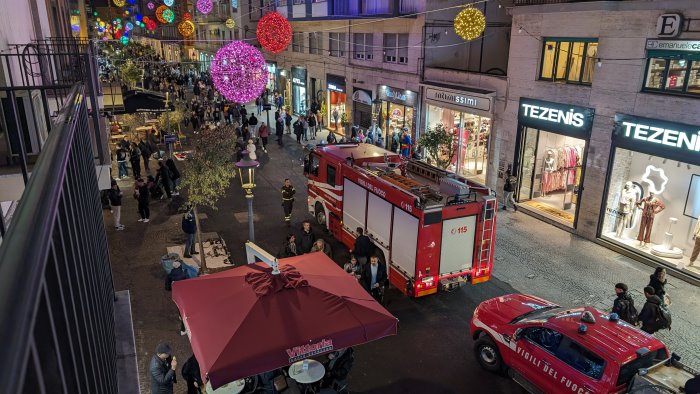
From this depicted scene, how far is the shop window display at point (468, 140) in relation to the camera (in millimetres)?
23297

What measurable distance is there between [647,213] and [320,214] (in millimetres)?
10390

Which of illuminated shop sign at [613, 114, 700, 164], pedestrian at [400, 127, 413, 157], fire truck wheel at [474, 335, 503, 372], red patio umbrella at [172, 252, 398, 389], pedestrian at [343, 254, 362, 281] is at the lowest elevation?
fire truck wheel at [474, 335, 503, 372]

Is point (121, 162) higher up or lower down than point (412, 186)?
lower down

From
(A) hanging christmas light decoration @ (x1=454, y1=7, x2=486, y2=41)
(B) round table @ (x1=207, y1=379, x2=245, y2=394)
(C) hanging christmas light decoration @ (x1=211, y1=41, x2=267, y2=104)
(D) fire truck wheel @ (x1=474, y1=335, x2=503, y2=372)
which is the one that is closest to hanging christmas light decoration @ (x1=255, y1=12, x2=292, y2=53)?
(C) hanging christmas light decoration @ (x1=211, y1=41, x2=267, y2=104)

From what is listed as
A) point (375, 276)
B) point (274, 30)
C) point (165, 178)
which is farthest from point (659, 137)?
point (165, 178)

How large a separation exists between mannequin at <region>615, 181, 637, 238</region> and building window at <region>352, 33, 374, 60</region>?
58.5ft

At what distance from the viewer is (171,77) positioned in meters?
54.2

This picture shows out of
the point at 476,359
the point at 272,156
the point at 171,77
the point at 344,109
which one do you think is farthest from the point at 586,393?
the point at 171,77

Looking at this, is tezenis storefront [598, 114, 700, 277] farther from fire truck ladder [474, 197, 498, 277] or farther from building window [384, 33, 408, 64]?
building window [384, 33, 408, 64]

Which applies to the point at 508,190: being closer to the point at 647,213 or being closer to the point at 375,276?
A: the point at 647,213

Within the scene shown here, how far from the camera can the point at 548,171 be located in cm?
2011

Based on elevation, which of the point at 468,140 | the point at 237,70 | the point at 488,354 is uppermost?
the point at 237,70

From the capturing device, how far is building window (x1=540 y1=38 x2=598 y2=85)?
1723cm

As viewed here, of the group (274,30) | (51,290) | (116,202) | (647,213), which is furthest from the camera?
(274,30)
